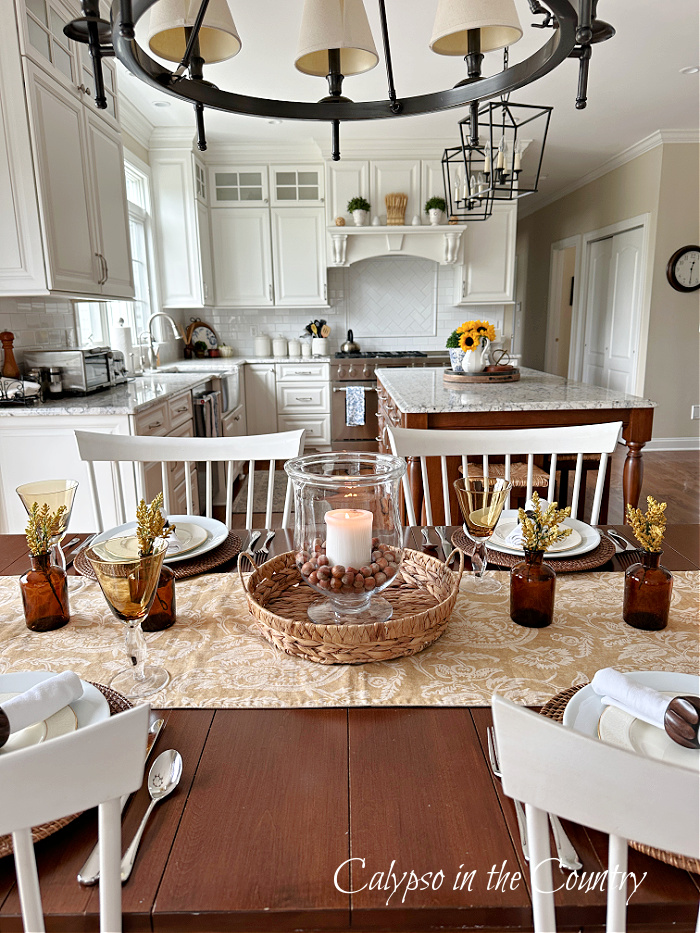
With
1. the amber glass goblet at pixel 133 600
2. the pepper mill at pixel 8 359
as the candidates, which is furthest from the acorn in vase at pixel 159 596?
the pepper mill at pixel 8 359

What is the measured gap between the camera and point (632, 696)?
2.21 ft

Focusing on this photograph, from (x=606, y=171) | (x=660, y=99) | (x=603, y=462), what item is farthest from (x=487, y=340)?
(x=606, y=171)

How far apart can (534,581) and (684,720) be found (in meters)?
0.37

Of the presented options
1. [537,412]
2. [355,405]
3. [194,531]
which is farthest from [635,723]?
[355,405]

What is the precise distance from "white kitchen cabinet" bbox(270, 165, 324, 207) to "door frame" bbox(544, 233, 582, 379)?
3.11m

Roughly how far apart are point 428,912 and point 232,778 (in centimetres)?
24

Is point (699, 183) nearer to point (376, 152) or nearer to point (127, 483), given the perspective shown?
point (376, 152)

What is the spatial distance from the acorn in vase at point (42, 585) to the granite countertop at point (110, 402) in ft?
5.58

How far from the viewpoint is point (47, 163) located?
8.31 feet

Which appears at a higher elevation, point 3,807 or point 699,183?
point 699,183

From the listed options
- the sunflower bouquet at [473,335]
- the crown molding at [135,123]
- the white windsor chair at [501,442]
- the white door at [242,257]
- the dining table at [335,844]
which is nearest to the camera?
the dining table at [335,844]

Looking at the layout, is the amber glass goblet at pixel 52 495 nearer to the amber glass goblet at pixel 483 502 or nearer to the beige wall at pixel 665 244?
the amber glass goblet at pixel 483 502

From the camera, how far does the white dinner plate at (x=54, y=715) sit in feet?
2.19

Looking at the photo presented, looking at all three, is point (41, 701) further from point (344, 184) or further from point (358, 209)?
point (344, 184)
